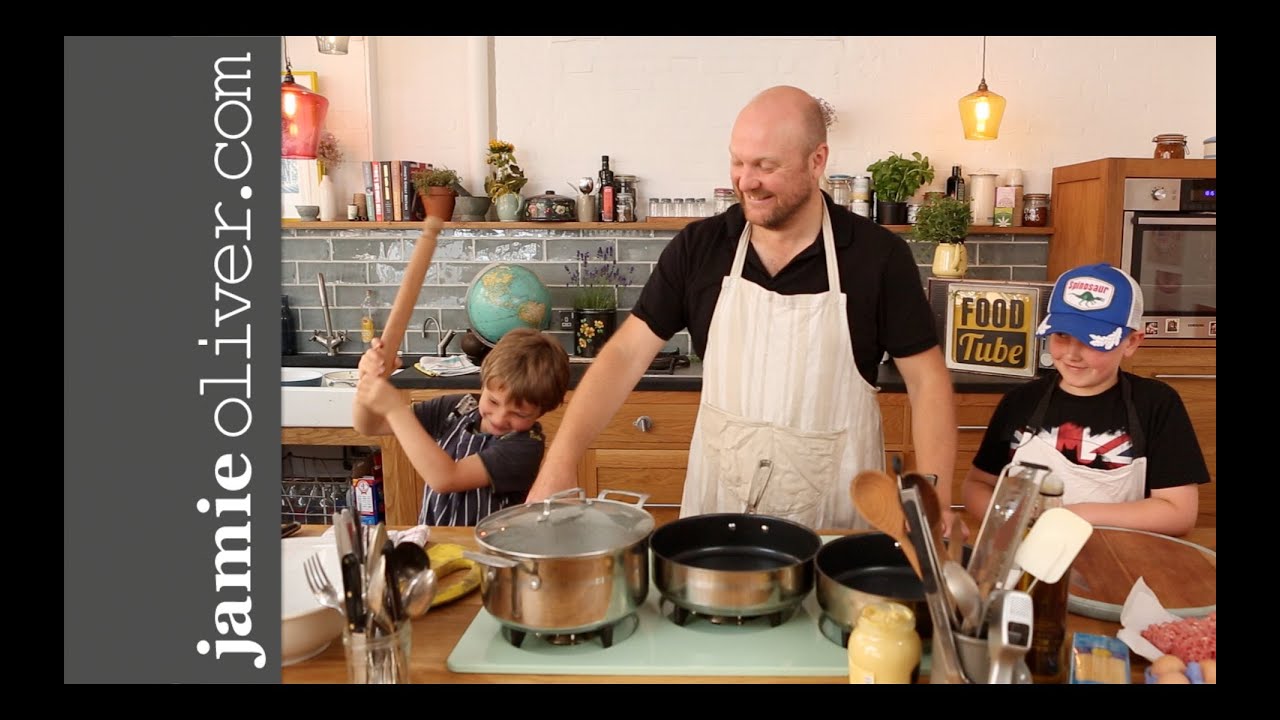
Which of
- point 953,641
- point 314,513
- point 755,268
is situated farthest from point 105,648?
point 314,513

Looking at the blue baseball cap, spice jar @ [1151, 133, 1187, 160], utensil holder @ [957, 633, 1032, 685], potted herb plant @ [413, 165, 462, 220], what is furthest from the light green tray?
spice jar @ [1151, 133, 1187, 160]

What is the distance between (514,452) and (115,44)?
1.41 meters

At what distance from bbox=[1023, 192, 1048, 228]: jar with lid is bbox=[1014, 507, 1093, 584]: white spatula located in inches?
132

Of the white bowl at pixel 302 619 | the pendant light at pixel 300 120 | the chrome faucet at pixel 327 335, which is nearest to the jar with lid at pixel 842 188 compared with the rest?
the pendant light at pixel 300 120

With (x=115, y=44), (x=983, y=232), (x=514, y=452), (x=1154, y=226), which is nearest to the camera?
(x=115, y=44)

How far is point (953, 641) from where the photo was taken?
38.7 inches

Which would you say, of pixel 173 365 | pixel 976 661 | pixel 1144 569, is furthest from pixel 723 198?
pixel 173 365

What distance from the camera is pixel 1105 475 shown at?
6.70ft

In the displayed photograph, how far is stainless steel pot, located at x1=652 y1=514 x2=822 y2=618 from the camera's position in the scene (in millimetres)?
1240

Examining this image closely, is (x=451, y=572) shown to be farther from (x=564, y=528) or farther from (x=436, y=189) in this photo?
(x=436, y=189)

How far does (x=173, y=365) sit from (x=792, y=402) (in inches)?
62.1

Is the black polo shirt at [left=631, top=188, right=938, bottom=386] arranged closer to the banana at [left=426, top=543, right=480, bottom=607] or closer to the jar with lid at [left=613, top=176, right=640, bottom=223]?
the banana at [left=426, top=543, right=480, bottom=607]

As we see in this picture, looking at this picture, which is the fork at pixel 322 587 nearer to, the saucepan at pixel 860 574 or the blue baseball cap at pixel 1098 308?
the saucepan at pixel 860 574

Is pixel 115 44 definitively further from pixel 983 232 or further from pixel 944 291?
pixel 983 232
